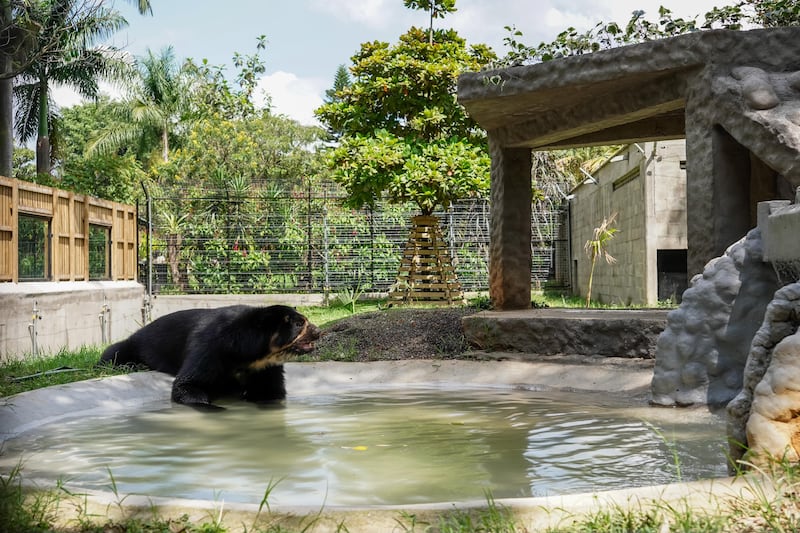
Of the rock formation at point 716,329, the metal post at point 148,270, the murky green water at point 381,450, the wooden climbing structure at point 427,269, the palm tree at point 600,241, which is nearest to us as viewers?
the murky green water at point 381,450

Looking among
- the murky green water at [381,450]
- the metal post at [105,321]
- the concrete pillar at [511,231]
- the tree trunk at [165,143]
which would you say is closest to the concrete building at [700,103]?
the concrete pillar at [511,231]

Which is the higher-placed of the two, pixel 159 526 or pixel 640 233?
pixel 640 233

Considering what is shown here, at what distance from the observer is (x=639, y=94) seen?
759cm

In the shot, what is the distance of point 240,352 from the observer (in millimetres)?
6027

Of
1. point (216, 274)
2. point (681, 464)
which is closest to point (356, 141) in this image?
point (216, 274)

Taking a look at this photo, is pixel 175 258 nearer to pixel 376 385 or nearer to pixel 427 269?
pixel 427 269

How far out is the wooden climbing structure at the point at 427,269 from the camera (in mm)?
15627

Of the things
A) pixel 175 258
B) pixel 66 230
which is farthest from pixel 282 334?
pixel 175 258

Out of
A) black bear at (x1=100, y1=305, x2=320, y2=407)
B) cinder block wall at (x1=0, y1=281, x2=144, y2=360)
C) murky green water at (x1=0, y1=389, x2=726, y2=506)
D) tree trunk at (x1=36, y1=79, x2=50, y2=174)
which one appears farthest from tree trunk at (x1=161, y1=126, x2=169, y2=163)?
murky green water at (x1=0, y1=389, x2=726, y2=506)

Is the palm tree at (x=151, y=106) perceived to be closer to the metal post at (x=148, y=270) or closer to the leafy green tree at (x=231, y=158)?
the leafy green tree at (x=231, y=158)

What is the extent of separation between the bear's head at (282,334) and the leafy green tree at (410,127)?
886 centimetres

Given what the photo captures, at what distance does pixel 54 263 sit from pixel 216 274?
5.63m

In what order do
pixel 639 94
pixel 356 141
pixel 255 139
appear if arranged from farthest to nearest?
1. pixel 255 139
2. pixel 356 141
3. pixel 639 94

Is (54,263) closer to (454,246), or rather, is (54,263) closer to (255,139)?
(454,246)
